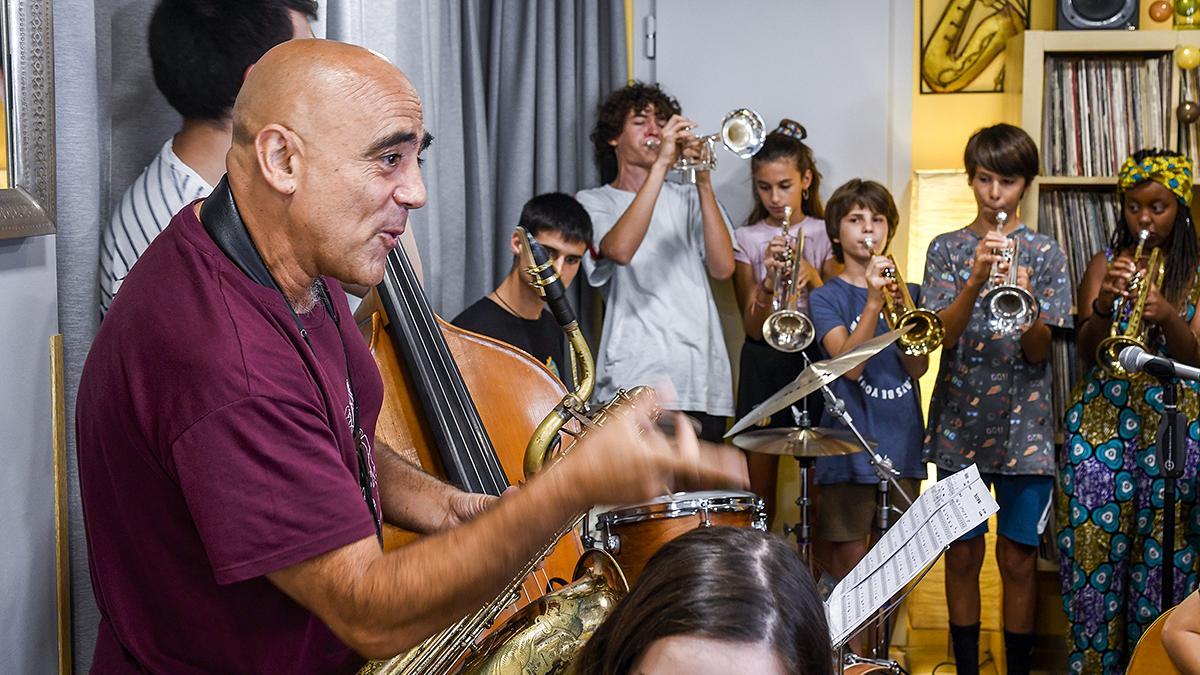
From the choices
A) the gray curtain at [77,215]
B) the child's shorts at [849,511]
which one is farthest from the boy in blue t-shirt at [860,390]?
the gray curtain at [77,215]

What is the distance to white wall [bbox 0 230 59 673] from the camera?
1561mm

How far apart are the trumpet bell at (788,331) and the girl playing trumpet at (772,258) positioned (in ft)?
0.50

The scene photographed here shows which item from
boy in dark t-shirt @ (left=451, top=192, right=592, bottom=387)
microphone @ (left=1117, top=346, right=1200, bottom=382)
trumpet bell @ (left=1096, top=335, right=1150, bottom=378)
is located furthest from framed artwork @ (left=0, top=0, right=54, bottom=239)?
trumpet bell @ (left=1096, top=335, right=1150, bottom=378)

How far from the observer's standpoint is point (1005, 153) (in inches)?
140

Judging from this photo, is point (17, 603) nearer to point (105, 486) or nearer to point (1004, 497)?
point (105, 486)

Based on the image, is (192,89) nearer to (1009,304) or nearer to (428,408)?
(428,408)

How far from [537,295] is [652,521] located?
1.02m

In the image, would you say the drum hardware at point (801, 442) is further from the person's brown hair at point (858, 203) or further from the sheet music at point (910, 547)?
the sheet music at point (910, 547)

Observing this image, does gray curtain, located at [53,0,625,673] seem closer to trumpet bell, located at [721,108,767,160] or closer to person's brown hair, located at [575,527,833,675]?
trumpet bell, located at [721,108,767,160]

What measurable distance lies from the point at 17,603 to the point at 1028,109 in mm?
3275

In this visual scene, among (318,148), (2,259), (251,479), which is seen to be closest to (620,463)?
(251,479)

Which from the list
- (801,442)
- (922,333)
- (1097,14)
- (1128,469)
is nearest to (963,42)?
(1097,14)

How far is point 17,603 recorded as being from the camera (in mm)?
1604

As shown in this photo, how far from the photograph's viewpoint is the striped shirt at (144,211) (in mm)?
1797
